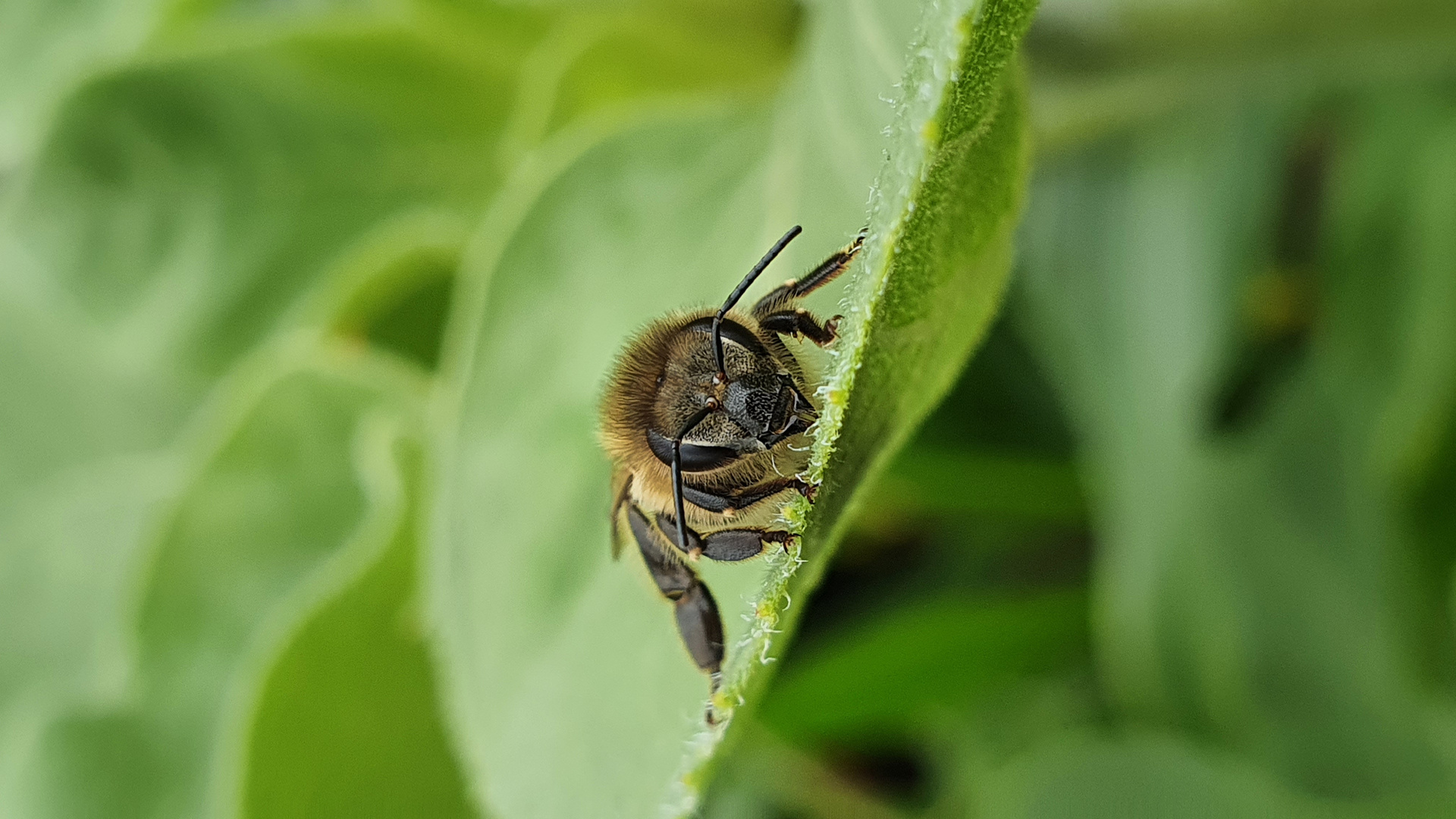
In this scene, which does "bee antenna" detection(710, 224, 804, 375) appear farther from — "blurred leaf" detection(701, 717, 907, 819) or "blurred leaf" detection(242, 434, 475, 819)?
"blurred leaf" detection(701, 717, 907, 819)

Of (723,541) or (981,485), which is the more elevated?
(723,541)

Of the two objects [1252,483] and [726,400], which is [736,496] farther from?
[1252,483]

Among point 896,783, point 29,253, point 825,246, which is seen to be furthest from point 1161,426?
point 29,253

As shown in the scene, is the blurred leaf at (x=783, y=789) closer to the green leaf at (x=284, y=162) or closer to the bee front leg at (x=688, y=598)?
the green leaf at (x=284, y=162)

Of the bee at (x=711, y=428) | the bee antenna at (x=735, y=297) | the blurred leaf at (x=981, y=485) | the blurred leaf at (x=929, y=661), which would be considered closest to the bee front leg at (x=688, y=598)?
the bee at (x=711, y=428)

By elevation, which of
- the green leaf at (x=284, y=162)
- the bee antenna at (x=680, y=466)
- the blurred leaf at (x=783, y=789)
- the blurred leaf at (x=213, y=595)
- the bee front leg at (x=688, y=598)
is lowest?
the blurred leaf at (x=783, y=789)

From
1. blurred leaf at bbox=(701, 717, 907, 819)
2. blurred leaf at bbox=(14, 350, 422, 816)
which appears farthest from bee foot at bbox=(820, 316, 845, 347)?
blurred leaf at bbox=(701, 717, 907, 819)

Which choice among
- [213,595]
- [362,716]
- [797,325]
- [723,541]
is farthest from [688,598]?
[213,595]
